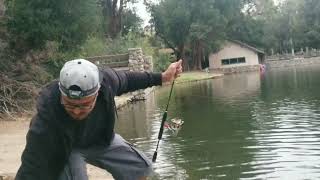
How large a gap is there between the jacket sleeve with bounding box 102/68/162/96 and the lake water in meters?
5.89

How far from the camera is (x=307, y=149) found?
512 inches

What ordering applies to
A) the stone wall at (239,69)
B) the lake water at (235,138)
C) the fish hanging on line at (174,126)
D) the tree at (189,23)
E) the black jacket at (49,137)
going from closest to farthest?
the black jacket at (49,137), the lake water at (235,138), the fish hanging on line at (174,126), the tree at (189,23), the stone wall at (239,69)

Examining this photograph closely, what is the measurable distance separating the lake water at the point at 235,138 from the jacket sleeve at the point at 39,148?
21.4ft

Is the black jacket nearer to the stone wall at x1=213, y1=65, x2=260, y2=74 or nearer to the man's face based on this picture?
the man's face

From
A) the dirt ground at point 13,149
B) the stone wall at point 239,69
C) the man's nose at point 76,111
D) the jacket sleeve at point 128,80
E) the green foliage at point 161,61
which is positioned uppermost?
the jacket sleeve at point 128,80

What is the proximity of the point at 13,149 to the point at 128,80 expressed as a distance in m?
8.10

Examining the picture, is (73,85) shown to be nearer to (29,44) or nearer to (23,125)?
(23,125)

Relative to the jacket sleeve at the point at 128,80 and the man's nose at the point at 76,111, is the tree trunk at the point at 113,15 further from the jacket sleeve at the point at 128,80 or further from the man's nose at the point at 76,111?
the man's nose at the point at 76,111

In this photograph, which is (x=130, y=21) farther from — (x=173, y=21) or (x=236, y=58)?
(x=236, y=58)

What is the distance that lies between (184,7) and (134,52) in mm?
38823

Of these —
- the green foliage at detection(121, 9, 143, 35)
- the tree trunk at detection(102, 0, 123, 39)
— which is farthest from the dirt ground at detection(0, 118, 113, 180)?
the green foliage at detection(121, 9, 143, 35)

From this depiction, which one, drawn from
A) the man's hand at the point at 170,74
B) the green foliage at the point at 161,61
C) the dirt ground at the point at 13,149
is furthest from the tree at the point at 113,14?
the man's hand at the point at 170,74

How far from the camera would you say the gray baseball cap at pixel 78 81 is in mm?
3840

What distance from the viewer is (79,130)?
4.25 meters
